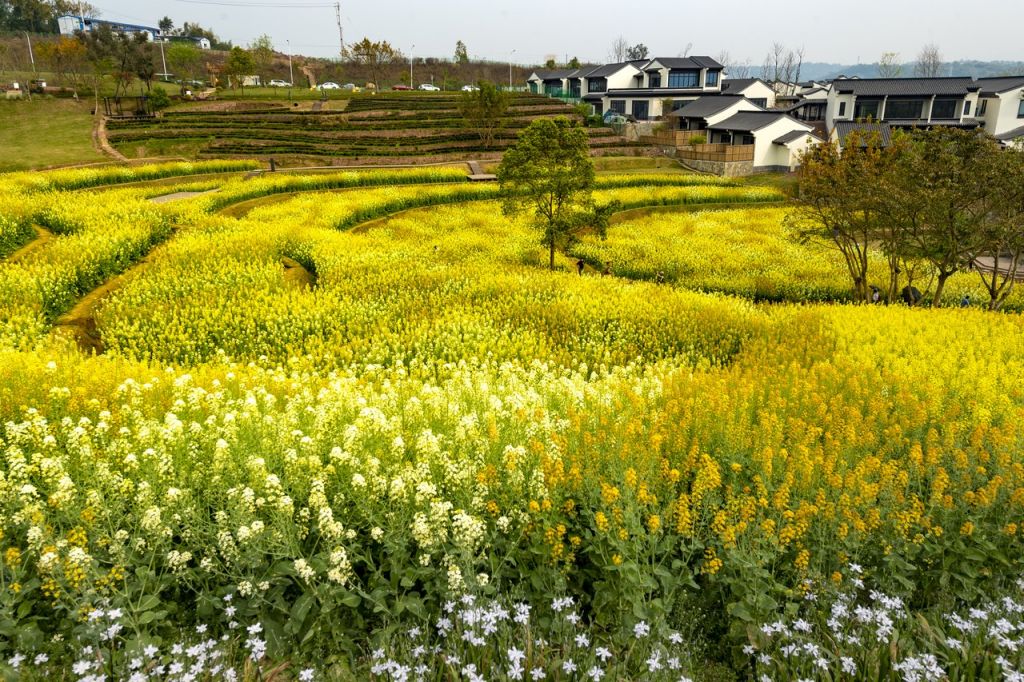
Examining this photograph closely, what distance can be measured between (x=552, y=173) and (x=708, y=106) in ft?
167

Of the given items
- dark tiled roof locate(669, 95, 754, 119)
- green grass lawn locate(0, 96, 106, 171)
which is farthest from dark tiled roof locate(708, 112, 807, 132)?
green grass lawn locate(0, 96, 106, 171)

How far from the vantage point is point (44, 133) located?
59375 millimetres

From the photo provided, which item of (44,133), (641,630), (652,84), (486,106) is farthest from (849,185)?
(44,133)

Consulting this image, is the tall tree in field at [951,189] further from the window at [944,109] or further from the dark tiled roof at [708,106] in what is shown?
the window at [944,109]

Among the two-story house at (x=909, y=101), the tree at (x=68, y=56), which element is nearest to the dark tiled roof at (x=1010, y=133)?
the two-story house at (x=909, y=101)

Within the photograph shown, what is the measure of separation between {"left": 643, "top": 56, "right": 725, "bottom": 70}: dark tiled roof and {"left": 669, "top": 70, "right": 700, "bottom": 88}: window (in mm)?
1068

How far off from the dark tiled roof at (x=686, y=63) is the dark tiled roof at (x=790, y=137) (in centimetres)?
2891

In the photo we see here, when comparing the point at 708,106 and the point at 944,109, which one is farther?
the point at 708,106

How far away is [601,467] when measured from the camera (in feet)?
22.7

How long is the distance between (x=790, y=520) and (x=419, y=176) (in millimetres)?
43390

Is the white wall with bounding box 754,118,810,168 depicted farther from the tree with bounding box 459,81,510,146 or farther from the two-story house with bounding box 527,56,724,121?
the tree with bounding box 459,81,510,146

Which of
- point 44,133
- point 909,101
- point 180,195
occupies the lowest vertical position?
point 180,195

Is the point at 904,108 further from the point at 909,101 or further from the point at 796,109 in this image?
the point at 796,109

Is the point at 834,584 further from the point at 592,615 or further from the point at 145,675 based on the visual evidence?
the point at 145,675
